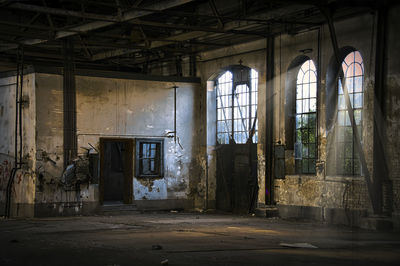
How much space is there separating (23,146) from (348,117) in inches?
365

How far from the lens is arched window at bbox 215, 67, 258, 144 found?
60.6 feet

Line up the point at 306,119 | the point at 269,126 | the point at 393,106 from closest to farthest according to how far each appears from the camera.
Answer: the point at 393,106 < the point at 306,119 < the point at 269,126

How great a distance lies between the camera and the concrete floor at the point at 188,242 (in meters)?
8.68

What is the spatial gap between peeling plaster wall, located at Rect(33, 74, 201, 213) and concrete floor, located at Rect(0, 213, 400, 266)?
2031mm

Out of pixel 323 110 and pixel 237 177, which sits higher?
pixel 323 110

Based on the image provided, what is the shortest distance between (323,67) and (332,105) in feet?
3.35

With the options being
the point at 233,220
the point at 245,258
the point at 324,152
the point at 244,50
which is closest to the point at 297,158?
the point at 324,152

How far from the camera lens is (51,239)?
445 inches

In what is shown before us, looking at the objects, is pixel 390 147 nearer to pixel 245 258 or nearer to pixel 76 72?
pixel 245 258

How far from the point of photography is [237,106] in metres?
19.2

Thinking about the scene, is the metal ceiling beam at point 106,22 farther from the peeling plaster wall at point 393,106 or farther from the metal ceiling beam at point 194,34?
the peeling plaster wall at point 393,106

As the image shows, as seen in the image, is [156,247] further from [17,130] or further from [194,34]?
[17,130]

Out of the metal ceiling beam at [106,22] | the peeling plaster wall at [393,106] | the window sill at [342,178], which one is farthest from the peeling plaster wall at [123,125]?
the peeling plaster wall at [393,106]

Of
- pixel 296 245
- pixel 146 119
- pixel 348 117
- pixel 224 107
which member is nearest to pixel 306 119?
pixel 348 117
